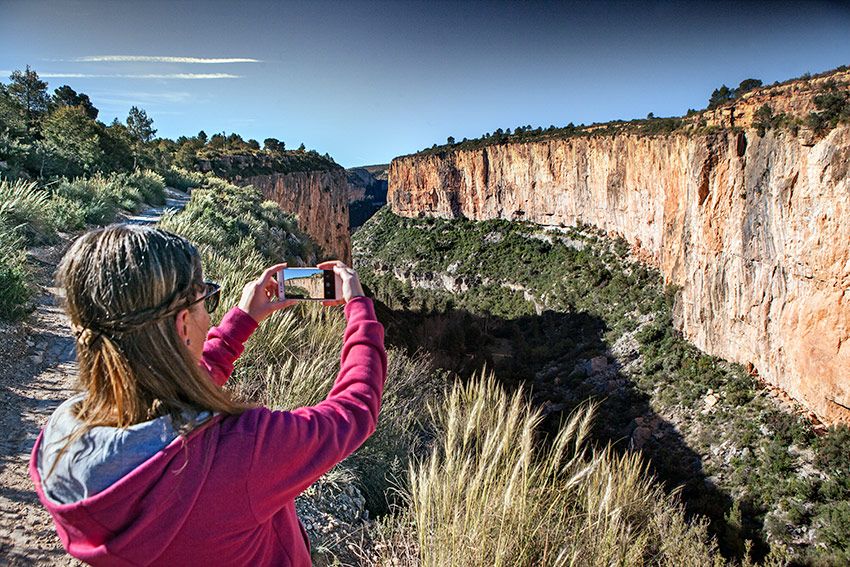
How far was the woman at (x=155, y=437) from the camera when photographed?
98 cm

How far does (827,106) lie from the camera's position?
15906 millimetres

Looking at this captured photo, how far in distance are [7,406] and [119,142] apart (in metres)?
18.2

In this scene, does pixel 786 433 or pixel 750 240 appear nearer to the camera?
pixel 786 433

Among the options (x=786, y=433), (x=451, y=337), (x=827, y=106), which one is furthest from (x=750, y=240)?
(x=451, y=337)

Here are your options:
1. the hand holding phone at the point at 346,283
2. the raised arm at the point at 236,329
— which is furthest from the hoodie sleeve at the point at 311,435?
the raised arm at the point at 236,329

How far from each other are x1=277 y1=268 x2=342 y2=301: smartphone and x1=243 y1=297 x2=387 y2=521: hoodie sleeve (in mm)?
430

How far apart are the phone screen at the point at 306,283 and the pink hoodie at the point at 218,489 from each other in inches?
19.9

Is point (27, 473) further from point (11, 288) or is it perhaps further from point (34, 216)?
point (34, 216)

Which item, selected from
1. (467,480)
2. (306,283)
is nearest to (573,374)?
(467,480)

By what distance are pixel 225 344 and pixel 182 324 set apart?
54 centimetres

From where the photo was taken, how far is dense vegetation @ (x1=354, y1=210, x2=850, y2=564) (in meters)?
15.1

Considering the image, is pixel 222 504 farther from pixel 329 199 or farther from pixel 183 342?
pixel 329 199

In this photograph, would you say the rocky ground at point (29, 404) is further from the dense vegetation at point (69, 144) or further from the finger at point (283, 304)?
the dense vegetation at point (69, 144)

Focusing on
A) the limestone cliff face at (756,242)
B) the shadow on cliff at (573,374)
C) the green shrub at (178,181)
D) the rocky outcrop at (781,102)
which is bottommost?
the shadow on cliff at (573,374)
